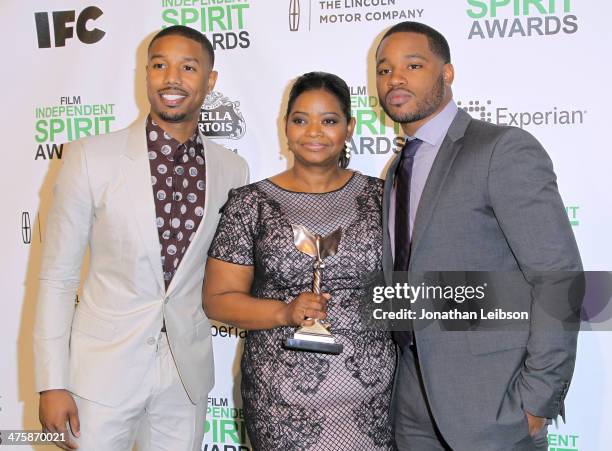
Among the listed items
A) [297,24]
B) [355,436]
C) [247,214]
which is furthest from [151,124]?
[355,436]

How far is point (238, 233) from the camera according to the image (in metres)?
2.11

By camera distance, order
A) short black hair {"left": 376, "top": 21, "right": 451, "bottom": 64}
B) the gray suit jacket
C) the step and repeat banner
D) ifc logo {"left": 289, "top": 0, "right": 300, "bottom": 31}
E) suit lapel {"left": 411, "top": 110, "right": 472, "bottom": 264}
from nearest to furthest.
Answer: the gray suit jacket → suit lapel {"left": 411, "top": 110, "right": 472, "bottom": 264} → short black hair {"left": 376, "top": 21, "right": 451, "bottom": 64} → the step and repeat banner → ifc logo {"left": 289, "top": 0, "right": 300, "bottom": 31}

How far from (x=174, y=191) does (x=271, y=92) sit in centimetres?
102

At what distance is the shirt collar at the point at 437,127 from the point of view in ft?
6.51

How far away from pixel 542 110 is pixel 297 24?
1.16m

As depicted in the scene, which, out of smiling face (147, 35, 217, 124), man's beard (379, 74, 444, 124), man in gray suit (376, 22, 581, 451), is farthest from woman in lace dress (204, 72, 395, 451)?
smiling face (147, 35, 217, 124)

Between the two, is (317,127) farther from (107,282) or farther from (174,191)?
(107,282)

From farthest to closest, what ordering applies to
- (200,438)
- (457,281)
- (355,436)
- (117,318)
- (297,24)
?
(297,24)
(200,438)
(117,318)
(355,436)
(457,281)

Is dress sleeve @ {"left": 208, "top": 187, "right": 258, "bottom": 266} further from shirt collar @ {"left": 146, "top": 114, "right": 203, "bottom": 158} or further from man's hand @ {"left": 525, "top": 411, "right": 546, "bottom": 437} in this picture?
man's hand @ {"left": 525, "top": 411, "right": 546, "bottom": 437}

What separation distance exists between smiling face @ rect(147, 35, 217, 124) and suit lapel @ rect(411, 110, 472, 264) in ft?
2.96

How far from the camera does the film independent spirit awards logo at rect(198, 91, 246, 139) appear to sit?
3107 millimetres

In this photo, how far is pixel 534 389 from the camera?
173 cm

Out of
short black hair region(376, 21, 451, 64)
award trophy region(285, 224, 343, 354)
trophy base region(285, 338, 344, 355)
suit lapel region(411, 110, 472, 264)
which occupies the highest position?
short black hair region(376, 21, 451, 64)

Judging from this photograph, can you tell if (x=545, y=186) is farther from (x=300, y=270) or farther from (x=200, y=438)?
(x=200, y=438)
